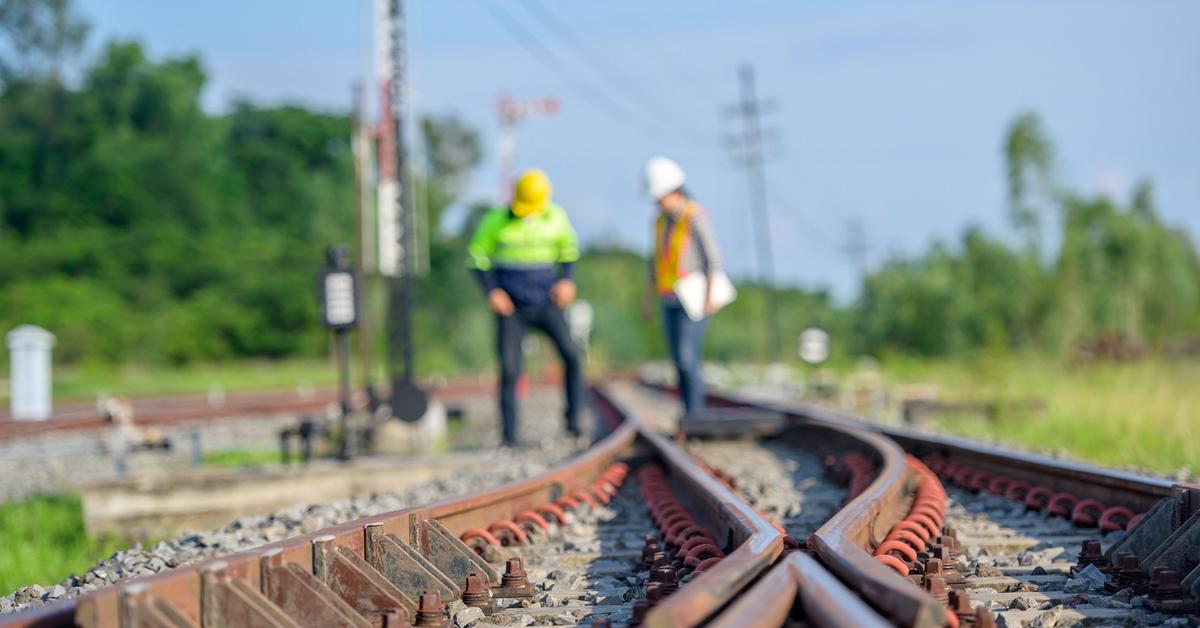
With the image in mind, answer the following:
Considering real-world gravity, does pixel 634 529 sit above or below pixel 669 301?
below

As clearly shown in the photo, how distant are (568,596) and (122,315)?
54.2 m

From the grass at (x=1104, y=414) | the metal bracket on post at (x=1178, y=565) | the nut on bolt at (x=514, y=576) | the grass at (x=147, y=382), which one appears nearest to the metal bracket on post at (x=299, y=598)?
the nut on bolt at (x=514, y=576)

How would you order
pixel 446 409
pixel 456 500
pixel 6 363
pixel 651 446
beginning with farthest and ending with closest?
pixel 6 363 < pixel 446 409 < pixel 651 446 < pixel 456 500

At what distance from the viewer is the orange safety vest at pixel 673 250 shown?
29.4ft

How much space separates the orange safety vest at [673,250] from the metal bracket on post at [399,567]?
5.75m

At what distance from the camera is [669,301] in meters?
9.18

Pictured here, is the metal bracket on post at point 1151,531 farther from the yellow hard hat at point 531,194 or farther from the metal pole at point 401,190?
the metal pole at point 401,190

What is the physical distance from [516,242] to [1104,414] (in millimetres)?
5464

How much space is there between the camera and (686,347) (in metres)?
9.12

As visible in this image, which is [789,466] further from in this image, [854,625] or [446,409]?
[446,409]

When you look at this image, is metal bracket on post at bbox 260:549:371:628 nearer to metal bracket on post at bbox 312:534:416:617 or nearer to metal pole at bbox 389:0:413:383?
metal bracket on post at bbox 312:534:416:617

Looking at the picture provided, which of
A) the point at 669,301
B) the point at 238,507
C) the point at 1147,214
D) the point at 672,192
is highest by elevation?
the point at 1147,214

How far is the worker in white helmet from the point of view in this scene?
29.4 feet

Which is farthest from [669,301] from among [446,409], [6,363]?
[6,363]
